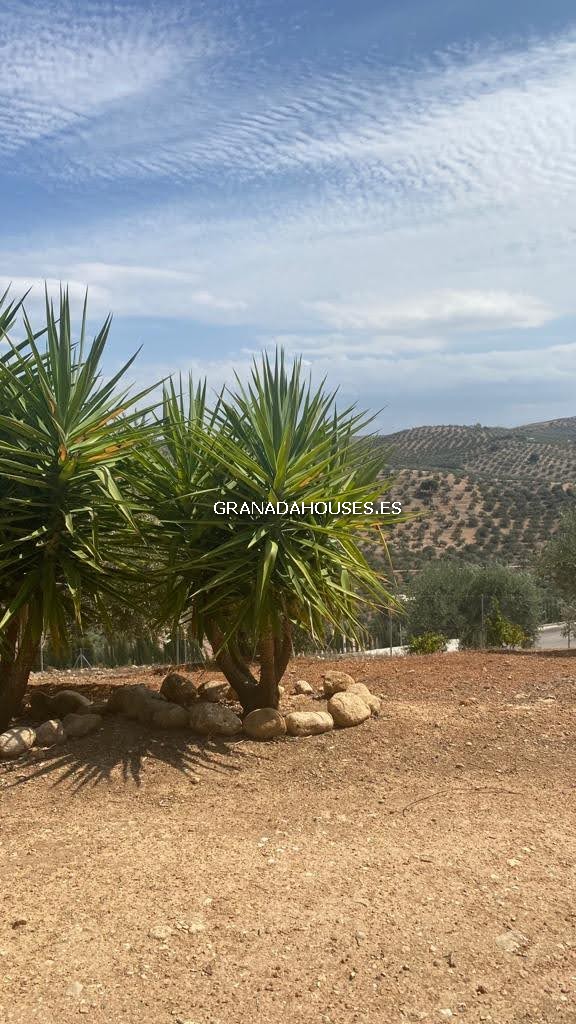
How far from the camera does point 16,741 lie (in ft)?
20.5

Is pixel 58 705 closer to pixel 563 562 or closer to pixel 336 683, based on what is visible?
pixel 336 683

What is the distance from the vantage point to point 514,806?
17.5 ft

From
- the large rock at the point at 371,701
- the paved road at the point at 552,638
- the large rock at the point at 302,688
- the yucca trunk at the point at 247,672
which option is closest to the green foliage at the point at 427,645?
the large rock at the point at 302,688

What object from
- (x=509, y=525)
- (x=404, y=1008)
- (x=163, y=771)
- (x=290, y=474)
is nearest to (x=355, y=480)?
(x=290, y=474)

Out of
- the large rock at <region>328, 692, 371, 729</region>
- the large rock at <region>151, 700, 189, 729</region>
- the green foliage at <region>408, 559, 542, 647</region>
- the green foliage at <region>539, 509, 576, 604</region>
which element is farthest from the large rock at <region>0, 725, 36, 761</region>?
the green foliage at <region>408, 559, 542, 647</region>

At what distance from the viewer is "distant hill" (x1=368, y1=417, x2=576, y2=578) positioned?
39.2 metres

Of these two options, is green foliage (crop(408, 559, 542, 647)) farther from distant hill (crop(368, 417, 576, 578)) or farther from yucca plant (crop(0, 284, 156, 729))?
yucca plant (crop(0, 284, 156, 729))

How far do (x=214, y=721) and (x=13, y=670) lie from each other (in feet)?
5.74

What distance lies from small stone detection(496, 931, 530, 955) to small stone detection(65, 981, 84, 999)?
5.88 feet

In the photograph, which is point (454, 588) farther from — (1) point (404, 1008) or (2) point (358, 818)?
(1) point (404, 1008)

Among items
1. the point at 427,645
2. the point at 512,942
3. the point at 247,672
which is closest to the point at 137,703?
the point at 247,672

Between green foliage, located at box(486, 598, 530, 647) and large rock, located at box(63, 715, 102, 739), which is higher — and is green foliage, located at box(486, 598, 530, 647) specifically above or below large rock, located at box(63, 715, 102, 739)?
below

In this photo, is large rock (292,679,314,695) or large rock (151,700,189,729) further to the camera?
large rock (292,679,314,695)

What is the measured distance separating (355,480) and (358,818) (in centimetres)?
316
